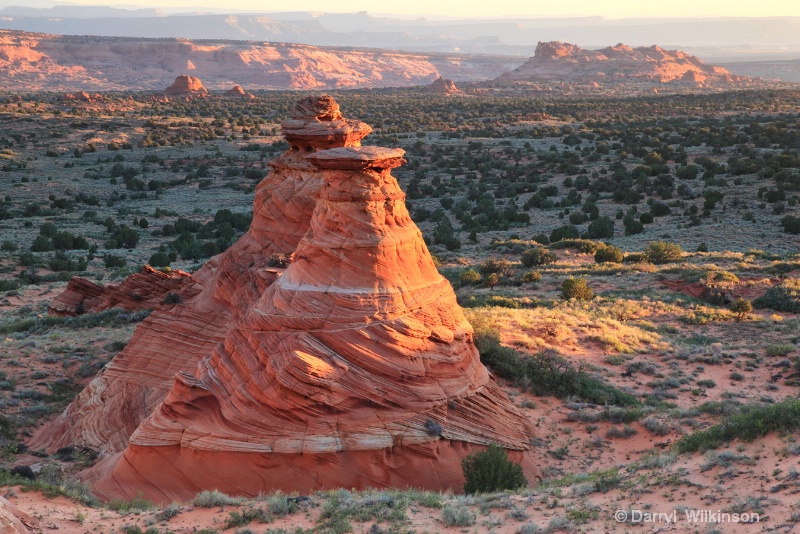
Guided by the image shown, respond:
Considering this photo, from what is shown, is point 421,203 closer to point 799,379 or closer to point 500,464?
point 799,379

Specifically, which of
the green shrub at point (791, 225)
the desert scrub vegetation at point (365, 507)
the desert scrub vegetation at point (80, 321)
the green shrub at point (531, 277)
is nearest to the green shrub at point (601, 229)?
the green shrub at point (791, 225)

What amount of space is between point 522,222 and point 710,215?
8.64 meters

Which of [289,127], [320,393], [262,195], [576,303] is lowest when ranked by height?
[576,303]

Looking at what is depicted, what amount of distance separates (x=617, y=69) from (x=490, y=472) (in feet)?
559

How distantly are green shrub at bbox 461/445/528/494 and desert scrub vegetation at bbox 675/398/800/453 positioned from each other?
224 cm

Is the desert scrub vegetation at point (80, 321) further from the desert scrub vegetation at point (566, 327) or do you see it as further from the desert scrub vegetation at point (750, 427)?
the desert scrub vegetation at point (750, 427)

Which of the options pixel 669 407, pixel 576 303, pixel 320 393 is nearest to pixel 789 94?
pixel 576 303

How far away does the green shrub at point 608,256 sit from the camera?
29547 mm

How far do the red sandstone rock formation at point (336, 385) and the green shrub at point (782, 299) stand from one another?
1431 cm

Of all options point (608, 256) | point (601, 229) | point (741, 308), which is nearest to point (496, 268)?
point (608, 256)

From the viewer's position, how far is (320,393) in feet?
36.3

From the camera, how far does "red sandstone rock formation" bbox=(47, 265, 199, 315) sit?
73.9 feet

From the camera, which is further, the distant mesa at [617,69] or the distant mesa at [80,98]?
the distant mesa at [617,69]

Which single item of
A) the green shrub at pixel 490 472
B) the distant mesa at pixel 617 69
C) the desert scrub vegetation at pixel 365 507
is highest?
the distant mesa at pixel 617 69
